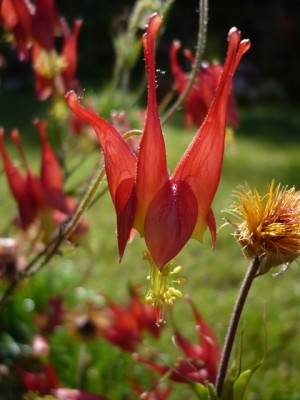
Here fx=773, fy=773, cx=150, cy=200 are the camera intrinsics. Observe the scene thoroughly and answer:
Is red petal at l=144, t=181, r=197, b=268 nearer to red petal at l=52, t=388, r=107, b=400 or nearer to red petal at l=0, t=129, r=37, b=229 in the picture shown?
red petal at l=52, t=388, r=107, b=400

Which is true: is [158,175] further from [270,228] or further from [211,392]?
[211,392]

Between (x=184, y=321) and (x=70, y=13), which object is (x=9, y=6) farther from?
(x=70, y=13)

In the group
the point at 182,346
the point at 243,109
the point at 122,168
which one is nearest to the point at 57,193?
the point at 182,346

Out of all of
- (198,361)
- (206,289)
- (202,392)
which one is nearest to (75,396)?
(198,361)

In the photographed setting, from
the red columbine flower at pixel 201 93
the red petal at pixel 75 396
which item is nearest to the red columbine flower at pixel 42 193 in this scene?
the red columbine flower at pixel 201 93

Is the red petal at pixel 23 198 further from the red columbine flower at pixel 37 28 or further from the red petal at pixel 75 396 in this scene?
the red petal at pixel 75 396
